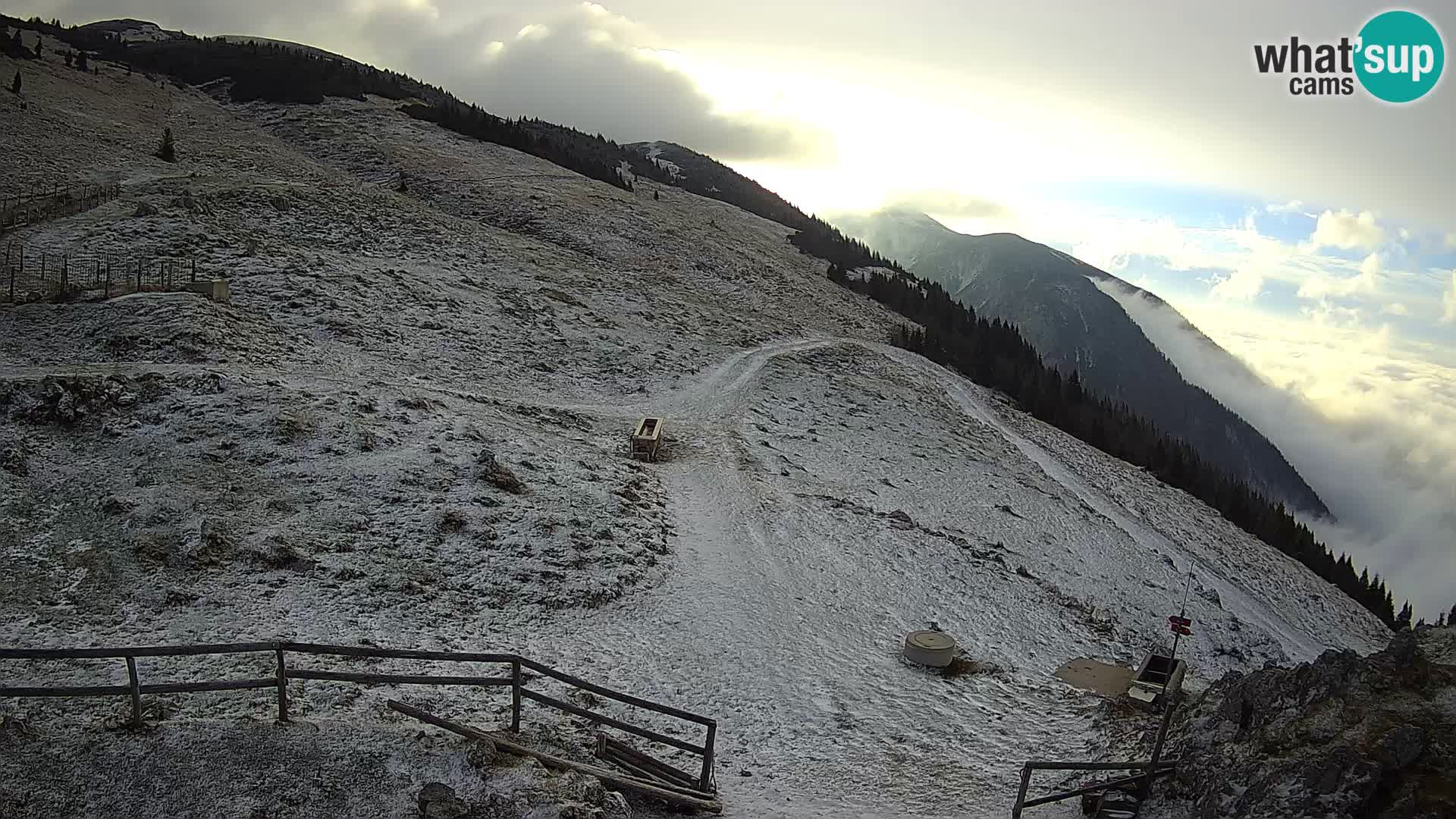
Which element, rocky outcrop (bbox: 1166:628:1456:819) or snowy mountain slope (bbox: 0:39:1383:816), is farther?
snowy mountain slope (bbox: 0:39:1383:816)

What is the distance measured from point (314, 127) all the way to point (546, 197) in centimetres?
1864

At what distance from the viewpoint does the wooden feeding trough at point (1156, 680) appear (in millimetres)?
15461

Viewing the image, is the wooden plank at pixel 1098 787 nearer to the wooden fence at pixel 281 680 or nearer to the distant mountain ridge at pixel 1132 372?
the wooden fence at pixel 281 680

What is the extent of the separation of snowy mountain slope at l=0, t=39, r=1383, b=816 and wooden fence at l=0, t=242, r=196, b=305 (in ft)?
5.03

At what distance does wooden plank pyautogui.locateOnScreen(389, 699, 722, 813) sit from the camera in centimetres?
995

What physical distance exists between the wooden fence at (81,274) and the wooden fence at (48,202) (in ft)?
11.6

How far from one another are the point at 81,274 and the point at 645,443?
770 inches

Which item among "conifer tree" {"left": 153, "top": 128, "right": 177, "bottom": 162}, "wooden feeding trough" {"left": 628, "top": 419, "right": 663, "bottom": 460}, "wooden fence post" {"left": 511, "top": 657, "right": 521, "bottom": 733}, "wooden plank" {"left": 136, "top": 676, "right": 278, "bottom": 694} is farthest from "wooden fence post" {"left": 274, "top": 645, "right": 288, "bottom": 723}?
"conifer tree" {"left": 153, "top": 128, "right": 177, "bottom": 162}

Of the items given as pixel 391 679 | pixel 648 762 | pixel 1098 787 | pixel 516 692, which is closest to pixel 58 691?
pixel 391 679

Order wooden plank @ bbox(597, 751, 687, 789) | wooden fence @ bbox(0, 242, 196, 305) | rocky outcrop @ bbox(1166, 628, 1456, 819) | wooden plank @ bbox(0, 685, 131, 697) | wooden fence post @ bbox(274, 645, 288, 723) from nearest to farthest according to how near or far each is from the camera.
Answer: rocky outcrop @ bbox(1166, 628, 1456, 819)
wooden plank @ bbox(0, 685, 131, 697)
wooden fence post @ bbox(274, 645, 288, 723)
wooden plank @ bbox(597, 751, 687, 789)
wooden fence @ bbox(0, 242, 196, 305)

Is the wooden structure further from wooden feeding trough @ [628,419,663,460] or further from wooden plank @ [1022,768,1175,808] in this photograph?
wooden feeding trough @ [628,419,663,460]

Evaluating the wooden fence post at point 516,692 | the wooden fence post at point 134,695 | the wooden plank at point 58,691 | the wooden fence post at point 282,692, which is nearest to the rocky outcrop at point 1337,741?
the wooden fence post at point 516,692

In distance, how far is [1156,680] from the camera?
16.2 m

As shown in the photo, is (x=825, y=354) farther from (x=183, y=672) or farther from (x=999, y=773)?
(x=183, y=672)
